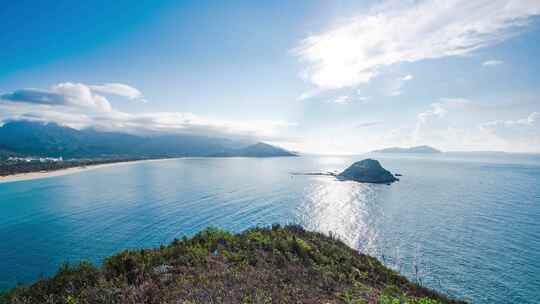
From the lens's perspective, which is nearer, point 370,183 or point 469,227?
point 469,227

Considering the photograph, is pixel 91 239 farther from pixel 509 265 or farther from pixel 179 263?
pixel 509 265

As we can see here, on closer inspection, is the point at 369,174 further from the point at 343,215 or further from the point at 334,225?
the point at 334,225

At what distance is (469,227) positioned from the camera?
41406mm

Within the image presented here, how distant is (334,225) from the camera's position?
45.3 meters

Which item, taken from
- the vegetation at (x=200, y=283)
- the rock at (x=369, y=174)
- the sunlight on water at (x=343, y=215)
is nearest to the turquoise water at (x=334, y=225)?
the sunlight on water at (x=343, y=215)

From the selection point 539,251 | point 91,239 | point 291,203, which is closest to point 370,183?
point 291,203

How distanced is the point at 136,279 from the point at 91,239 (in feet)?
102

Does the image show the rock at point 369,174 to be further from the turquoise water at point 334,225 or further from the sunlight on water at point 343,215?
the turquoise water at point 334,225

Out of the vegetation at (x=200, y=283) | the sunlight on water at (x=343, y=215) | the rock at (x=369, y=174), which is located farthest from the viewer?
the rock at (x=369, y=174)

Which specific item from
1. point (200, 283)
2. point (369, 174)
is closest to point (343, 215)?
point (200, 283)

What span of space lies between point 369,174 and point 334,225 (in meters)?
67.1

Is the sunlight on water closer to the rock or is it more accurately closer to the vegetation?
the vegetation

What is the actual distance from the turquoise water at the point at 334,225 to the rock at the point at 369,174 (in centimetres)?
2716

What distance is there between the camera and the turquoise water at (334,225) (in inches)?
1052
